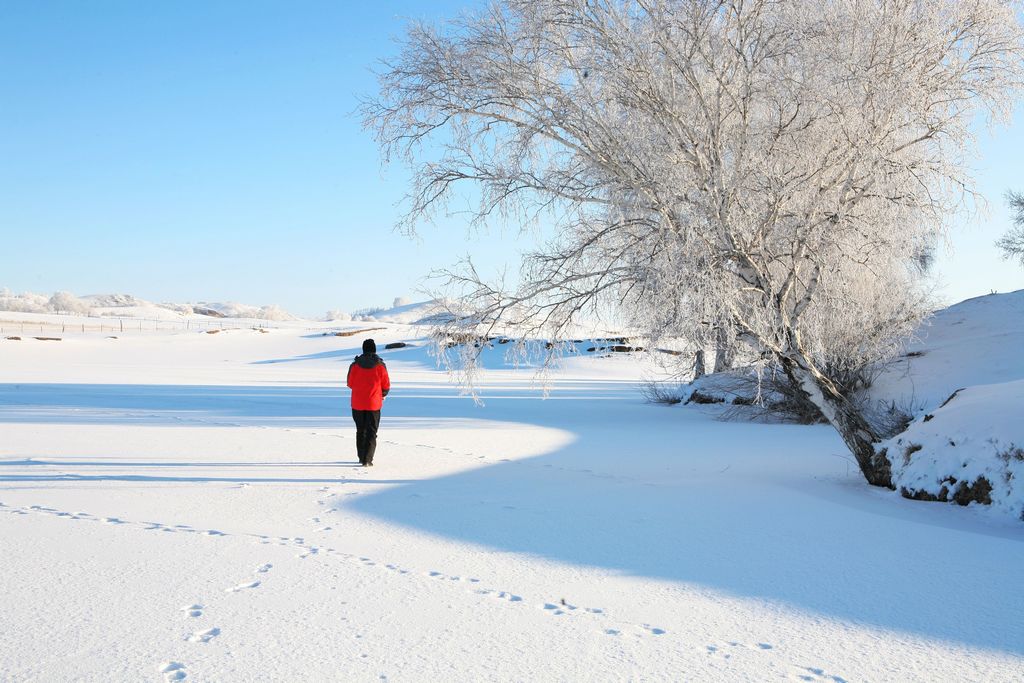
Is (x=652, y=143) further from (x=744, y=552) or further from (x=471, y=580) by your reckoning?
(x=471, y=580)

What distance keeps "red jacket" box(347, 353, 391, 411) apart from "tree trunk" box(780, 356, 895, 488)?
461 cm

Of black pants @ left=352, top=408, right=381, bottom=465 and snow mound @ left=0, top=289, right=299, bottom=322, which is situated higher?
snow mound @ left=0, top=289, right=299, bottom=322

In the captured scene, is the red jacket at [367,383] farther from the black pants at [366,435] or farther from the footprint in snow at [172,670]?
the footprint in snow at [172,670]

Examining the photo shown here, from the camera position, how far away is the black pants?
9.46 metres

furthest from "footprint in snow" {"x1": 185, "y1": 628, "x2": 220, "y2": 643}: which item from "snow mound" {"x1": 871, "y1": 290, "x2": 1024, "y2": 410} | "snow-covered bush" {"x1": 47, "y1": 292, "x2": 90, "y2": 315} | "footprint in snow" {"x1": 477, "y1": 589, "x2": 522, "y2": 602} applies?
"snow-covered bush" {"x1": 47, "y1": 292, "x2": 90, "y2": 315}

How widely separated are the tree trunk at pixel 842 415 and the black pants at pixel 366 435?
4605 millimetres

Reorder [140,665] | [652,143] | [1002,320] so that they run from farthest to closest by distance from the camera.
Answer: [1002,320] < [652,143] < [140,665]

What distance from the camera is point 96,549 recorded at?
539 centimetres

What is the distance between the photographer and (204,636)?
3.82 m

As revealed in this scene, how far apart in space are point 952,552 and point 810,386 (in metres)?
3.39

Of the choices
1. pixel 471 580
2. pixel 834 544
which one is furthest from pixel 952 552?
pixel 471 580

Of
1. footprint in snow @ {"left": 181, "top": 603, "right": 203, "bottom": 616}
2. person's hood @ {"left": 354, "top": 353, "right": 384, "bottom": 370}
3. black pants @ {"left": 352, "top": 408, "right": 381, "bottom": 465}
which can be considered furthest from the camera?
person's hood @ {"left": 354, "top": 353, "right": 384, "bottom": 370}

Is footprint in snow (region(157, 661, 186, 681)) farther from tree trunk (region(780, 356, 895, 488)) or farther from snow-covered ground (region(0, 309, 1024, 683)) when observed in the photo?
tree trunk (region(780, 356, 895, 488))

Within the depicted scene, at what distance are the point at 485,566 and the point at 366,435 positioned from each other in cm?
460
